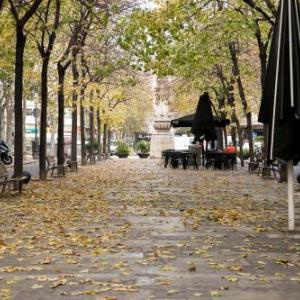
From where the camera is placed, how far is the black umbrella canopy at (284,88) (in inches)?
350

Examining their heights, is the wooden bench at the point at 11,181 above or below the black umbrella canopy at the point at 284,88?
below

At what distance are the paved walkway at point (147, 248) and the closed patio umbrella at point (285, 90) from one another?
4.39 ft

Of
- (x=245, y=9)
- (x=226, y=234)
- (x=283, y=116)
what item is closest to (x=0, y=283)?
(x=226, y=234)

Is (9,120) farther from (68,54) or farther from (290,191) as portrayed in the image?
(290,191)

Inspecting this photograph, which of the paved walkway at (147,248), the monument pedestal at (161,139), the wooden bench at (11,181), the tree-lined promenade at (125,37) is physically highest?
the tree-lined promenade at (125,37)

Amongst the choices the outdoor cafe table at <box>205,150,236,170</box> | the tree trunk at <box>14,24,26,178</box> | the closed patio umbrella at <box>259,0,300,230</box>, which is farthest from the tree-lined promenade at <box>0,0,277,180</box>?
the closed patio umbrella at <box>259,0,300,230</box>

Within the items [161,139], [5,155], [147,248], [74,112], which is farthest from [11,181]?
[161,139]

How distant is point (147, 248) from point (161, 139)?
127 ft

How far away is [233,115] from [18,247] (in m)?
28.2

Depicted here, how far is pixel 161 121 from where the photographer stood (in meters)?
44.7

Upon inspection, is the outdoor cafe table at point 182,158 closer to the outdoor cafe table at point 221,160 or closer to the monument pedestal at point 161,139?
the outdoor cafe table at point 221,160

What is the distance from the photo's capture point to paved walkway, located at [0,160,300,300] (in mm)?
5992

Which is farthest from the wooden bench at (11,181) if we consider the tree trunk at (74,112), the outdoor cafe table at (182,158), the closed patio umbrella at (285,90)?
the outdoor cafe table at (182,158)

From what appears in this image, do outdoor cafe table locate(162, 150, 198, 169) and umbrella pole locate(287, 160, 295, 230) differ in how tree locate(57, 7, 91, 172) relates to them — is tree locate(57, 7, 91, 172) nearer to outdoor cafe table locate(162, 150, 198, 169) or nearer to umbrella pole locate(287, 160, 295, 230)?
outdoor cafe table locate(162, 150, 198, 169)
